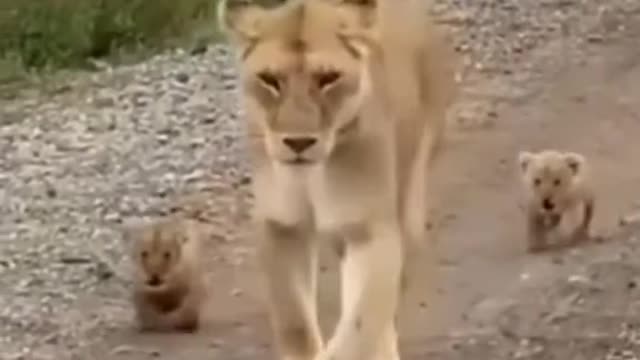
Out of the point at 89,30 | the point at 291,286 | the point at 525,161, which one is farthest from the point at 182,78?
the point at 291,286

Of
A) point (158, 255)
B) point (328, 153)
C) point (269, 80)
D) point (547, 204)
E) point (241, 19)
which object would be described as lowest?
point (547, 204)

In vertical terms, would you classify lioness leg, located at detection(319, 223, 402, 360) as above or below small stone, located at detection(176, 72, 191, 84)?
above

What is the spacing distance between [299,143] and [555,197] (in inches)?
168

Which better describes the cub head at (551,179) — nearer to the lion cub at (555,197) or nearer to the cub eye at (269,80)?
the lion cub at (555,197)

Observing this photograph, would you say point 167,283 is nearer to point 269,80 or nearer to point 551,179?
point 551,179

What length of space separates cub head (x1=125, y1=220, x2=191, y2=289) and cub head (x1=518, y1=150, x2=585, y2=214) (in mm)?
1780

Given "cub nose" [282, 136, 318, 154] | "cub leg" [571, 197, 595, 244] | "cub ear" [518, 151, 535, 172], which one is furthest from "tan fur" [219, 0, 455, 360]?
"cub ear" [518, 151, 535, 172]

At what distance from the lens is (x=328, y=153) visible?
22.0 feet

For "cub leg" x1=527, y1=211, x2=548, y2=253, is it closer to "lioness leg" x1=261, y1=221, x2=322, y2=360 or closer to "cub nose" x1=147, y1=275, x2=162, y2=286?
"cub nose" x1=147, y1=275, x2=162, y2=286

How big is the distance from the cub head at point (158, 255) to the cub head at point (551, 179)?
5.84 feet

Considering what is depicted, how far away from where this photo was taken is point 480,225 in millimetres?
10820

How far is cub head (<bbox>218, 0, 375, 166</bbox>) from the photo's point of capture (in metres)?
6.55

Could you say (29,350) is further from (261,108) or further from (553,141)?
(553,141)

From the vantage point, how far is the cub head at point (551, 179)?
10.6 meters
